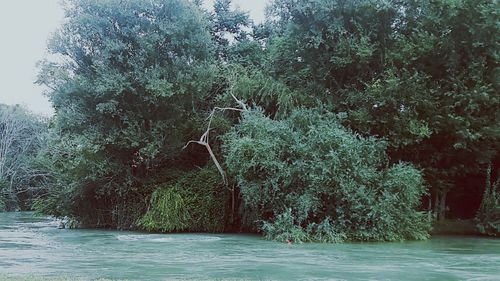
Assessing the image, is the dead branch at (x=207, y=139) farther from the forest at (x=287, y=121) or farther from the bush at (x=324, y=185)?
the bush at (x=324, y=185)

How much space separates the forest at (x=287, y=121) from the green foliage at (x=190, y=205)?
5cm

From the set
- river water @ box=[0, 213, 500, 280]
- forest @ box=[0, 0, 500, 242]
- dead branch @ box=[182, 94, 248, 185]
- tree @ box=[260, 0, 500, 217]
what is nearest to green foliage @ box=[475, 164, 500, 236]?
forest @ box=[0, 0, 500, 242]

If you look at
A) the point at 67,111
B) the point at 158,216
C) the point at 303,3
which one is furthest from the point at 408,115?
the point at 67,111

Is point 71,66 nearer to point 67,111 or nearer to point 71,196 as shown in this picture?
point 67,111

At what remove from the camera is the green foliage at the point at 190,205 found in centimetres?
2050

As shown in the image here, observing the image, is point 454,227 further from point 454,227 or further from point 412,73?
point 412,73

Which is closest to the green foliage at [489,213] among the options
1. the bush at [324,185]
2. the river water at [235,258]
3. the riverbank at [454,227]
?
the riverbank at [454,227]

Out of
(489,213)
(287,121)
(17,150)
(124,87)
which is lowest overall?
(489,213)

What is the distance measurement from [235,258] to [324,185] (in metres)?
5.40

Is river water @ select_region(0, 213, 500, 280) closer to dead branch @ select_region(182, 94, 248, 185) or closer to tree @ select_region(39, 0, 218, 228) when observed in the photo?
dead branch @ select_region(182, 94, 248, 185)

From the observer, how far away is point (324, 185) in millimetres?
17859

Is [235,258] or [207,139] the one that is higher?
[207,139]

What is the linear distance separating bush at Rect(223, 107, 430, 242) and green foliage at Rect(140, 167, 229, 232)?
7.95 ft

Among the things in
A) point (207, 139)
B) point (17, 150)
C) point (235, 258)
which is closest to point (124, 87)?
point (207, 139)
